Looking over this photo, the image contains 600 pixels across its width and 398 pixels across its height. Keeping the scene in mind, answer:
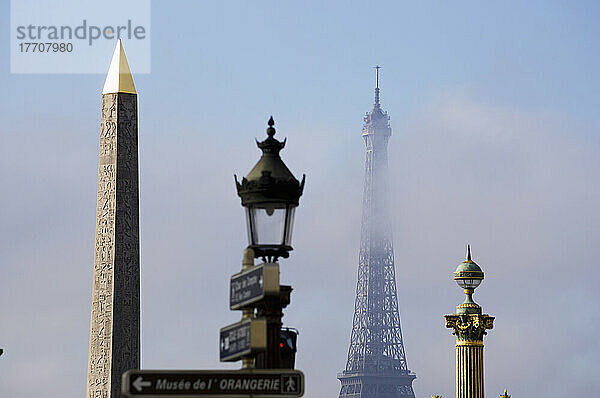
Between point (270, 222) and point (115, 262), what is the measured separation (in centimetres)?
3120

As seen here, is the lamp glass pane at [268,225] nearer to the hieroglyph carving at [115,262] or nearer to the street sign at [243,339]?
the street sign at [243,339]

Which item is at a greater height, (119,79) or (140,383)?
(119,79)

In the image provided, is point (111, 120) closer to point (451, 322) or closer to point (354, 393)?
point (451, 322)

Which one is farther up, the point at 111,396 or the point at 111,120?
the point at 111,120

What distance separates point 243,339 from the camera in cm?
1482

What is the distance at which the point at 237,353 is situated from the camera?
14898 mm

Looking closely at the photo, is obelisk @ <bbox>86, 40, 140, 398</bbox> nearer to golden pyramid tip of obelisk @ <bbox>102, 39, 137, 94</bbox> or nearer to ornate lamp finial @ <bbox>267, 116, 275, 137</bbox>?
golden pyramid tip of obelisk @ <bbox>102, 39, 137, 94</bbox>

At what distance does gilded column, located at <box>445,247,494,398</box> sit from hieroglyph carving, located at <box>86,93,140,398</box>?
1370cm

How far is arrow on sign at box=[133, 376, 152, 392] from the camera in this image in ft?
44.4

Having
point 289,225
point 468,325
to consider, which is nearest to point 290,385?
point 289,225

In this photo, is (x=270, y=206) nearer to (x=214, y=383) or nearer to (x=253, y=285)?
(x=253, y=285)

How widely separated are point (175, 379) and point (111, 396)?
32.5 metres

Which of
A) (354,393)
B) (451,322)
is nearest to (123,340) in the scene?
(451,322)

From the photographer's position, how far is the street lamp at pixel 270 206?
50.4ft
